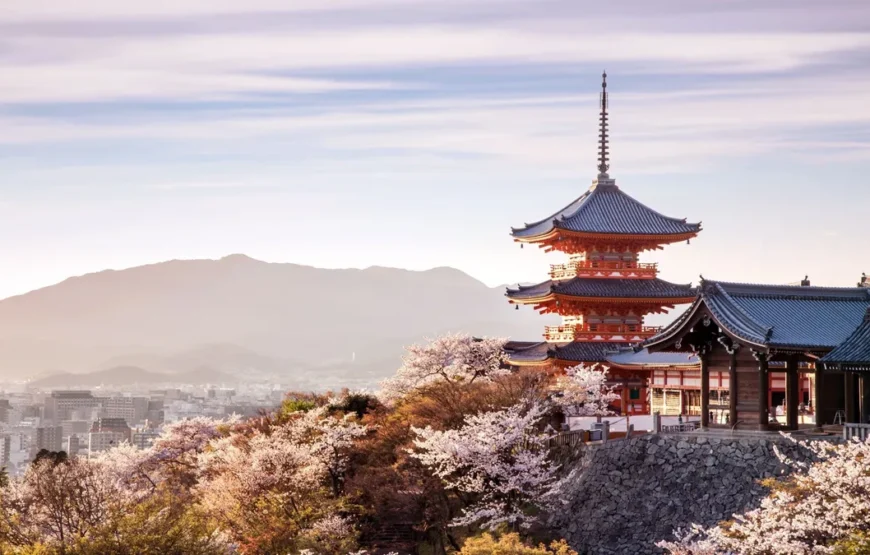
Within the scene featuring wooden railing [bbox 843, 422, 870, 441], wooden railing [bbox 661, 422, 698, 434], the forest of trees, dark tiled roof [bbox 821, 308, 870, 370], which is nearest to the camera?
the forest of trees

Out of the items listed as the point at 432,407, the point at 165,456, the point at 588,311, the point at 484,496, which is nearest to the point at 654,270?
the point at 588,311

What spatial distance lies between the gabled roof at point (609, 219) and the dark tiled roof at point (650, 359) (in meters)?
5.71

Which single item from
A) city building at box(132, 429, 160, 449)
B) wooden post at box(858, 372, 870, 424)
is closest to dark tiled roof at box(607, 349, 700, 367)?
wooden post at box(858, 372, 870, 424)

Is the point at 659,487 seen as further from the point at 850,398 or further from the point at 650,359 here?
the point at 650,359

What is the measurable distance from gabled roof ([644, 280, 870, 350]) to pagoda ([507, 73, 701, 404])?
17.1 meters

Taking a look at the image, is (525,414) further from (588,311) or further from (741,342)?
(588,311)

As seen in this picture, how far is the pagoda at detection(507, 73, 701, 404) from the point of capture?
59.2 metres

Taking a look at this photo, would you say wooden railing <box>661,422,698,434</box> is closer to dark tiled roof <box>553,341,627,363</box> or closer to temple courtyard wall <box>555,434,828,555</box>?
temple courtyard wall <box>555,434,828,555</box>

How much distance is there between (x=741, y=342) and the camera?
38500 mm

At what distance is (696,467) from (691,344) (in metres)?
4.58

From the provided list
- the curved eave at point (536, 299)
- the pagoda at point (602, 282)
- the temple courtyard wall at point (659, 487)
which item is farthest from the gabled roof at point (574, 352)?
the temple courtyard wall at point (659, 487)

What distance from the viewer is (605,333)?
197 feet

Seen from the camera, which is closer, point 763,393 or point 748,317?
point 763,393

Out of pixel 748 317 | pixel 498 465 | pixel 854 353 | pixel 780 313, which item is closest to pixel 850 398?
pixel 854 353
